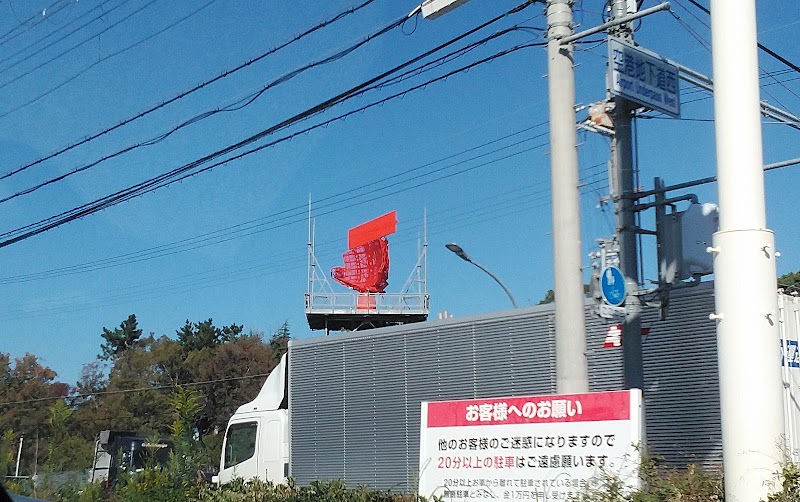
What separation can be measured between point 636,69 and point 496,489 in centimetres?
598

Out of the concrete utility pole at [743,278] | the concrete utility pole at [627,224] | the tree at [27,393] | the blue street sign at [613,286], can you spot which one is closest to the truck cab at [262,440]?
the concrete utility pole at [627,224]

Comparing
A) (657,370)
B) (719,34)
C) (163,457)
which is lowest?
(163,457)

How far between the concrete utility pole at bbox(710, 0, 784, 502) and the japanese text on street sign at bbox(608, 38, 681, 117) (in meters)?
3.87

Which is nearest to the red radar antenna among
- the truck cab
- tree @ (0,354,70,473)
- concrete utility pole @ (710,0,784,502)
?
the truck cab

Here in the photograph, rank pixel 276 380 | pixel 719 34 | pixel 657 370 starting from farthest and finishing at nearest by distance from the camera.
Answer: pixel 276 380 → pixel 657 370 → pixel 719 34

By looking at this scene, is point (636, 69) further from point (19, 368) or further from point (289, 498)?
point (19, 368)

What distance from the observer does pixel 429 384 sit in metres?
15.9

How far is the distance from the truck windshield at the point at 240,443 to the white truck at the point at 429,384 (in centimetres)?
2

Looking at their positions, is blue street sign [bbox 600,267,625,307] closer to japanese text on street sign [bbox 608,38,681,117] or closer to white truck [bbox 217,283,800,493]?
white truck [bbox 217,283,800,493]

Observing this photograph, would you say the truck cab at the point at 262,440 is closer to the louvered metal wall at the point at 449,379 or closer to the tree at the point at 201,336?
the louvered metal wall at the point at 449,379

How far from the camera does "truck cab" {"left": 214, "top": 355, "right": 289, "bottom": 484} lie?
1853cm

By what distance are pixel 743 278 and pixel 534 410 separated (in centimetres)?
223

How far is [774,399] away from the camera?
7023 mm

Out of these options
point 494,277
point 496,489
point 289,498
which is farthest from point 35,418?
point 496,489
